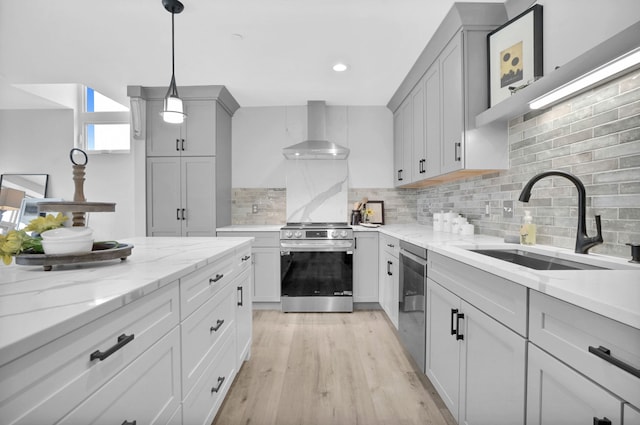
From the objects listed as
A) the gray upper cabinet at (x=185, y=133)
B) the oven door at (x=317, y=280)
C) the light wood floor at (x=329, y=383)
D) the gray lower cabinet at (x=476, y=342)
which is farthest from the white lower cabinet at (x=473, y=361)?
the gray upper cabinet at (x=185, y=133)

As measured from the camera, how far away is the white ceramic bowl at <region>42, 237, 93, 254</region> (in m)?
1.05

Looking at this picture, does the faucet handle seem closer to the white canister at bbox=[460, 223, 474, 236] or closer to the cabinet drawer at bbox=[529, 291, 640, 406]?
the cabinet drawer at bbox=[529, 291, 640, 406]

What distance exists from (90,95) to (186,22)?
122 inches

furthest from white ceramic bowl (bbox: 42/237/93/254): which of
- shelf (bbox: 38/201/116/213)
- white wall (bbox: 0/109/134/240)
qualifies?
white wall (bbox: 0/109/134/240)

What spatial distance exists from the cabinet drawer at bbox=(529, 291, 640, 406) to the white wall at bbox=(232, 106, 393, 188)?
3.30 metres

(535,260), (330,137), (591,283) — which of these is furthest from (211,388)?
(330,137)

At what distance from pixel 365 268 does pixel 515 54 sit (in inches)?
94.0

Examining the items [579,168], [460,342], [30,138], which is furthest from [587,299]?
[30,138]

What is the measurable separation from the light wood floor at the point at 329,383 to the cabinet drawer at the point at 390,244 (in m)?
0.77

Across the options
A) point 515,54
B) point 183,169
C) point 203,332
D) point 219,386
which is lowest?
point 219,386

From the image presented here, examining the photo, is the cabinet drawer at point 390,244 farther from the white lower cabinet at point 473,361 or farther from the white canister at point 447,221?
the white lower cabinet at point 473,361

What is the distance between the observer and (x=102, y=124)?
421 cm

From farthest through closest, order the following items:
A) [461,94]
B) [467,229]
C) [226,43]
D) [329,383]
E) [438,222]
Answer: [438,222], [226,43], [467,229], [461,94], [329,383]

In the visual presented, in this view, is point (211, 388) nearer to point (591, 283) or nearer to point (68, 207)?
point (68, 207)
